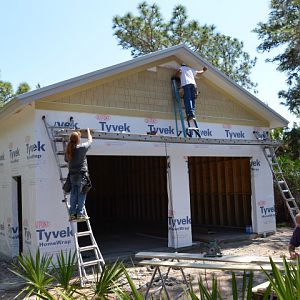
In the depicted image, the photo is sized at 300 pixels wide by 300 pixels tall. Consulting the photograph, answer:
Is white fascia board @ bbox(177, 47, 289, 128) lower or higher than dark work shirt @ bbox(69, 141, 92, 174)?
A: higher

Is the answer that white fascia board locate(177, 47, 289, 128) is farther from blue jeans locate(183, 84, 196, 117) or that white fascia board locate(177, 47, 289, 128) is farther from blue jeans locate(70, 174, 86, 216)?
blue jeans locate(70, 174, 86, 216)

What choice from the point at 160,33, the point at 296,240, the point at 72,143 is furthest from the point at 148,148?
the point at 160,33

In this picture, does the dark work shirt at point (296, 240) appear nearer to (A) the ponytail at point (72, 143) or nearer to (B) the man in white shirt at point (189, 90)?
(A) the ponytail at point (72, 143)

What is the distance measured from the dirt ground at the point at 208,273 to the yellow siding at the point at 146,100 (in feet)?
13.1

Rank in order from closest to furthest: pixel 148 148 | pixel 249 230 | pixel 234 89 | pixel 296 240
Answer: pixel 296 240
pixel 148 148
pixel 234 89
pixel 249 230

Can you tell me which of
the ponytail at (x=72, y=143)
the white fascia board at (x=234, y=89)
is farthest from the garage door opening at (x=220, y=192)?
the ponytail at (x=72, y=143)

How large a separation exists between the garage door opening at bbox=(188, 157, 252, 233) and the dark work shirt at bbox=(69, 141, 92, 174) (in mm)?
7666

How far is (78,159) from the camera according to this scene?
326 inches

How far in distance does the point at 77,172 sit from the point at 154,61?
483 cm

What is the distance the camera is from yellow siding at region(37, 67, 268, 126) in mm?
10500

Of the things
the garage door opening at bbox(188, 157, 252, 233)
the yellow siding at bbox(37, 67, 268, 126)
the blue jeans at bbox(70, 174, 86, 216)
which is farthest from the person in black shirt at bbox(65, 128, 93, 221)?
the garage door opening at bbox(188, 157, 252, 233)

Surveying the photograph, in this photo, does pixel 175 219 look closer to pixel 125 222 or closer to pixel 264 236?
pixel 264 236

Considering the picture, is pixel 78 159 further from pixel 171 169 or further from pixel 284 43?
pixel 284 43

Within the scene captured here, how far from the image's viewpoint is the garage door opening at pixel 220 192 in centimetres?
1486
